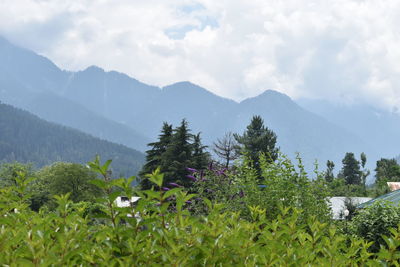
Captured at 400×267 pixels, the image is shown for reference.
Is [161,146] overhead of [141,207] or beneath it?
overhead

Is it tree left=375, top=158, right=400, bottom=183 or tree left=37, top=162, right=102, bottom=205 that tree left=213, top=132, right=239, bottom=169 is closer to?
tree left=37, top=162, right=102, bottom=205

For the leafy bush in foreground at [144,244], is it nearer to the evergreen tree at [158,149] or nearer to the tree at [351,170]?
the evergreen tree at [158,149]

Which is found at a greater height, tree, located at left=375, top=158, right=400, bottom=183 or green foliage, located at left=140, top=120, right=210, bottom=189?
tree, located at left=375, top=158, right=400, bottom=183

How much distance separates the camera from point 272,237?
221cm

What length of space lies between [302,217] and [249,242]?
8157 millimetres

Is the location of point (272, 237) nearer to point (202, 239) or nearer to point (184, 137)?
point (202, 239)

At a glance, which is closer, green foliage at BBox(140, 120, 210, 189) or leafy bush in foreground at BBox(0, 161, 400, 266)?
leafy bush in foreground at BBox(0, 161, 400, 266)

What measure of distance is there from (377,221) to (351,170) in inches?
2759

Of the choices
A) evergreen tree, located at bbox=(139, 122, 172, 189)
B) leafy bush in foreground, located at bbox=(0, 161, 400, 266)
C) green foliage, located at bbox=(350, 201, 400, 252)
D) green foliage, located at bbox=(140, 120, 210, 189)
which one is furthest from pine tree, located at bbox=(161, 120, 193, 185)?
leafy bush in foreground, located at bbox=(0, 161, 400, 266)

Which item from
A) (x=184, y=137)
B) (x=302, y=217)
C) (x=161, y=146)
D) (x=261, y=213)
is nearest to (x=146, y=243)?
(x=261, y=213)

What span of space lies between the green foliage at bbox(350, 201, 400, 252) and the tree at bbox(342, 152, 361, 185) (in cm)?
6778

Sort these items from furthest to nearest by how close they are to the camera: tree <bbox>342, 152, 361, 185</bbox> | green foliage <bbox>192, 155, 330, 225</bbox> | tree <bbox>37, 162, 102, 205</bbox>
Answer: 1. tree <bbox>342, 152, 361, 185</bbox>
2. tree <bbox>37, 162, 102, 205</bbox>
3. green foliage <bbox>192, 155, 330, 225</bbox>

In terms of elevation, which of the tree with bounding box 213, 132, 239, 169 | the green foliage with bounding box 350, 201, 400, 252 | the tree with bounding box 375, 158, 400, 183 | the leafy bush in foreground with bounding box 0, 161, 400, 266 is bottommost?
the leafy bush in foreground with bounding box 0, 161, 400, 266

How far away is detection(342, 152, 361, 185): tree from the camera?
75.4 meters
